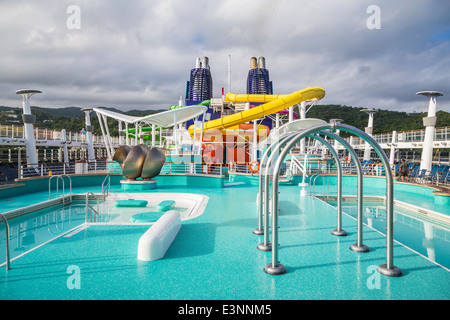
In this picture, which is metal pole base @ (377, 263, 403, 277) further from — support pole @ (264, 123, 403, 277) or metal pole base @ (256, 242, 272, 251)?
metal pole base @ (256, 242, 272, 251)

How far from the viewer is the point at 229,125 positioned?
63.9 feet

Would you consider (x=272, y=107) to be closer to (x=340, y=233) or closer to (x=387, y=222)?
(x=340, y=233)

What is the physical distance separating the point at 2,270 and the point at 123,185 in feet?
28.1

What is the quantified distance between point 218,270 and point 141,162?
929cm

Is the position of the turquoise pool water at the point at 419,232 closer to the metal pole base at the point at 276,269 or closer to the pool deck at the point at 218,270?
the pool deck at the point at 218,270

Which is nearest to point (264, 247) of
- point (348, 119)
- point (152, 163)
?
point (152, 163)

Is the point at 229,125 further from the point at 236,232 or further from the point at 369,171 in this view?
the point at 236,232

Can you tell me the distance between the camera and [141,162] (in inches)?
469

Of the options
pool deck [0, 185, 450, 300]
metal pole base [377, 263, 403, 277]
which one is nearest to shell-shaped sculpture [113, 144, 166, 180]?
pool deck [0, 185, 450, 300]

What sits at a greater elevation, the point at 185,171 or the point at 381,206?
the point at 185,171

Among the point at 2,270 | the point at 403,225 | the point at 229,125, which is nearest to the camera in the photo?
the point at 2,270

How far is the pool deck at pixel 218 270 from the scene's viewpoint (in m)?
2.86

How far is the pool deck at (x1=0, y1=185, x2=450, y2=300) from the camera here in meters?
2.86
